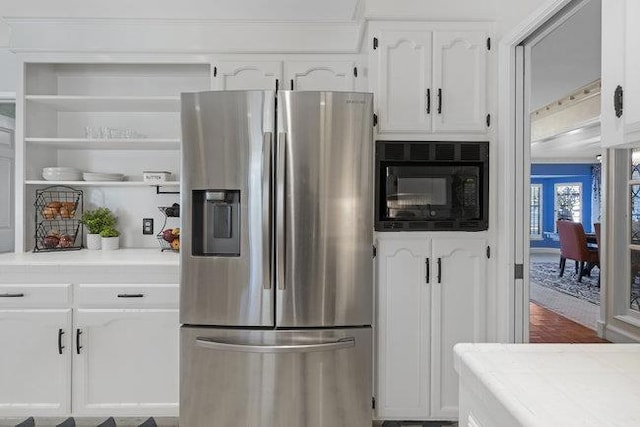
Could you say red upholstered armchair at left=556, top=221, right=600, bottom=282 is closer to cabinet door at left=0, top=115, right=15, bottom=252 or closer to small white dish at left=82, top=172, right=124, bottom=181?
small white dish at left=82, top=172, right=124, bottom=181

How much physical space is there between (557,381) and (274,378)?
1444mm

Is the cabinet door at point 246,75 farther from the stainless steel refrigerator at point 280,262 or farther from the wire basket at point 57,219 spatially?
the wire basket at point 57,219

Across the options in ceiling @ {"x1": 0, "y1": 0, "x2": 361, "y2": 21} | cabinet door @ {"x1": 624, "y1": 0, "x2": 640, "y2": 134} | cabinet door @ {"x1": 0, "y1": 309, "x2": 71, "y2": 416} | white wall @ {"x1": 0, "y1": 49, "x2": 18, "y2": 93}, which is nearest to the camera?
cabinet door @ {"x1": 624, "y1": 0, "x2": 640, "y2": 134}

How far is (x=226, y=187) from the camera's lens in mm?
2043

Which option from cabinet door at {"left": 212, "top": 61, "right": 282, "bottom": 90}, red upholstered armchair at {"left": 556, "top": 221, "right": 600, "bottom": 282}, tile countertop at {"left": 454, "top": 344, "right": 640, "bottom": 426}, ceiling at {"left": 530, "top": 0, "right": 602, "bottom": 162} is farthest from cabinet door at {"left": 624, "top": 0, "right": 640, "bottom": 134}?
red upholstered armchair at {"left": 556, "top": 221, "right": 600, "bottom": 282}

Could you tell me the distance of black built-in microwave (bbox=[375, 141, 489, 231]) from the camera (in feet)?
7.20

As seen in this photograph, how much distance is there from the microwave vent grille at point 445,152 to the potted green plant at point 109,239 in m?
2.18

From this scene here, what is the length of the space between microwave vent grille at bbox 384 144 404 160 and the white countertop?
1.30 metres

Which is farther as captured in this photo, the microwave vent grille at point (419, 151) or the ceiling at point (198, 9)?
the ceiling at point (198, 9)

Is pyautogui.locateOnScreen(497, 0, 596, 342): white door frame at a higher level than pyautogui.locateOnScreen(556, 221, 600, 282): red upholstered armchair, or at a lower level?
higher

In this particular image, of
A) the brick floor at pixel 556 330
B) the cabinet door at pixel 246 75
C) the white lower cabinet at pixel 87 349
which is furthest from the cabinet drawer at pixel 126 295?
the brick floor at pixel 556 330

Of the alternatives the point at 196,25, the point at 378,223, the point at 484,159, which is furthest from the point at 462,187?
the point at 196,25

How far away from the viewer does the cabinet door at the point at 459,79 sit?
224 centimetres

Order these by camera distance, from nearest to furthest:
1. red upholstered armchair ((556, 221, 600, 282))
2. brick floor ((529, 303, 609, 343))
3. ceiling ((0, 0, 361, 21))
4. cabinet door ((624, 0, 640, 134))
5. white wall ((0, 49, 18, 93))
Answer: cabinet door ((624, 0, 640, 134)) → ceiling ((0, 0, 361, 21)) → white wall ((0, 49, 18, 93)) → brick floor ((529, 303, 609, 343)) → red upholstered armchair ((556, 221, 600, 282))
